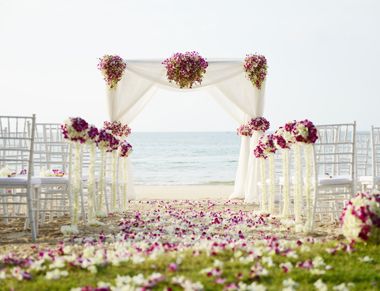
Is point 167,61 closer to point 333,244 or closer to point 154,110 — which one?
point 333,244

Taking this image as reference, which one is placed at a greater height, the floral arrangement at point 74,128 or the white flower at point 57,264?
the floral arrangement at point 74,128

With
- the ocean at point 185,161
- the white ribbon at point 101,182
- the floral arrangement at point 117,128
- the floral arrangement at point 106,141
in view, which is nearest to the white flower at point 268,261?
the floral arrangement at point 106,141

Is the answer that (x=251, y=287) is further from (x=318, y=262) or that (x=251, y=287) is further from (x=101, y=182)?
(x=101, y=182)

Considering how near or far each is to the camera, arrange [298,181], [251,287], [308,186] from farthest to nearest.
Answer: [298,181] < [308,186] < [251,287]

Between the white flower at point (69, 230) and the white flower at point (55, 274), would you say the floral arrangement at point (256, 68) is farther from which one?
the white flower at point (55, 274)

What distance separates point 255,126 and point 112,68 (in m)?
2.86

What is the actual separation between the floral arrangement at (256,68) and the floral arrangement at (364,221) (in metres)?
5.90

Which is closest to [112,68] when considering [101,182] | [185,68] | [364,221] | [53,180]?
[185,68]

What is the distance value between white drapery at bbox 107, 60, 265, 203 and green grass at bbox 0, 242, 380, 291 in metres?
6.17

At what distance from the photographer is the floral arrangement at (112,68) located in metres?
10.6

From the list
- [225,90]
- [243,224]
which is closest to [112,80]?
[225,90]

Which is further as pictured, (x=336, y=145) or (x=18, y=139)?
(x=336, y=145)

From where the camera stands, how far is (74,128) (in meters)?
6.73

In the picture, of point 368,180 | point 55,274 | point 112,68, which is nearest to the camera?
point 55,274
